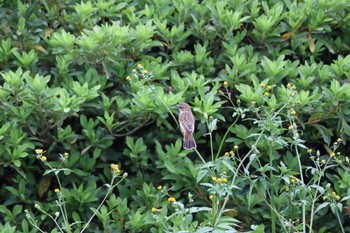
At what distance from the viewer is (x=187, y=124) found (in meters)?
4.61

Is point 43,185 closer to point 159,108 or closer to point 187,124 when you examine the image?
point 159,108

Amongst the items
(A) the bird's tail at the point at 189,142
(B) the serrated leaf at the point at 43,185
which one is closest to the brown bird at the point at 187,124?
(A) the bird's tail at the point at 189,142

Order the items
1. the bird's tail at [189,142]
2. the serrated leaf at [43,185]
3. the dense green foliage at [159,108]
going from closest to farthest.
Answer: the bird's tail at [189,142] → the dense green foliage at [159,108] → the serrated leaf at [43,185]

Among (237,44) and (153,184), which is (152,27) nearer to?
(237,44)

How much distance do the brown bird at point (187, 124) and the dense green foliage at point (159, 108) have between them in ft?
0.48

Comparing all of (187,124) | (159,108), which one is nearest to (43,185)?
(159,108)

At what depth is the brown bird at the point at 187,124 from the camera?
451cm

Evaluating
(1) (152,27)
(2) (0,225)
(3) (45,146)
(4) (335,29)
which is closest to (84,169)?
(3) (45,146)

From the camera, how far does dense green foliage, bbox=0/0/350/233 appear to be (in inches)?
190

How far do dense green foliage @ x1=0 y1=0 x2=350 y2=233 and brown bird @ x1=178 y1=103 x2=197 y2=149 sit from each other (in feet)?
0.48

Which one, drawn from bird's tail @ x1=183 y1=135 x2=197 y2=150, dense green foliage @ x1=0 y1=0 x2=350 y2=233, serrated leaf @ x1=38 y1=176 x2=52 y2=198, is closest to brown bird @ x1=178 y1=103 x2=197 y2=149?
bird's tail @ x1=183 y1=135 x2=197 y2=150

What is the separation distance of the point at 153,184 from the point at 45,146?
0.65 meters

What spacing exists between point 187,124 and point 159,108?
13.3 inches

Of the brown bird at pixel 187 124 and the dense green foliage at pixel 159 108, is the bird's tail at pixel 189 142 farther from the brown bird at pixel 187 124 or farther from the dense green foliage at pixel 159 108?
the dense green foliage at pixel 159 108
